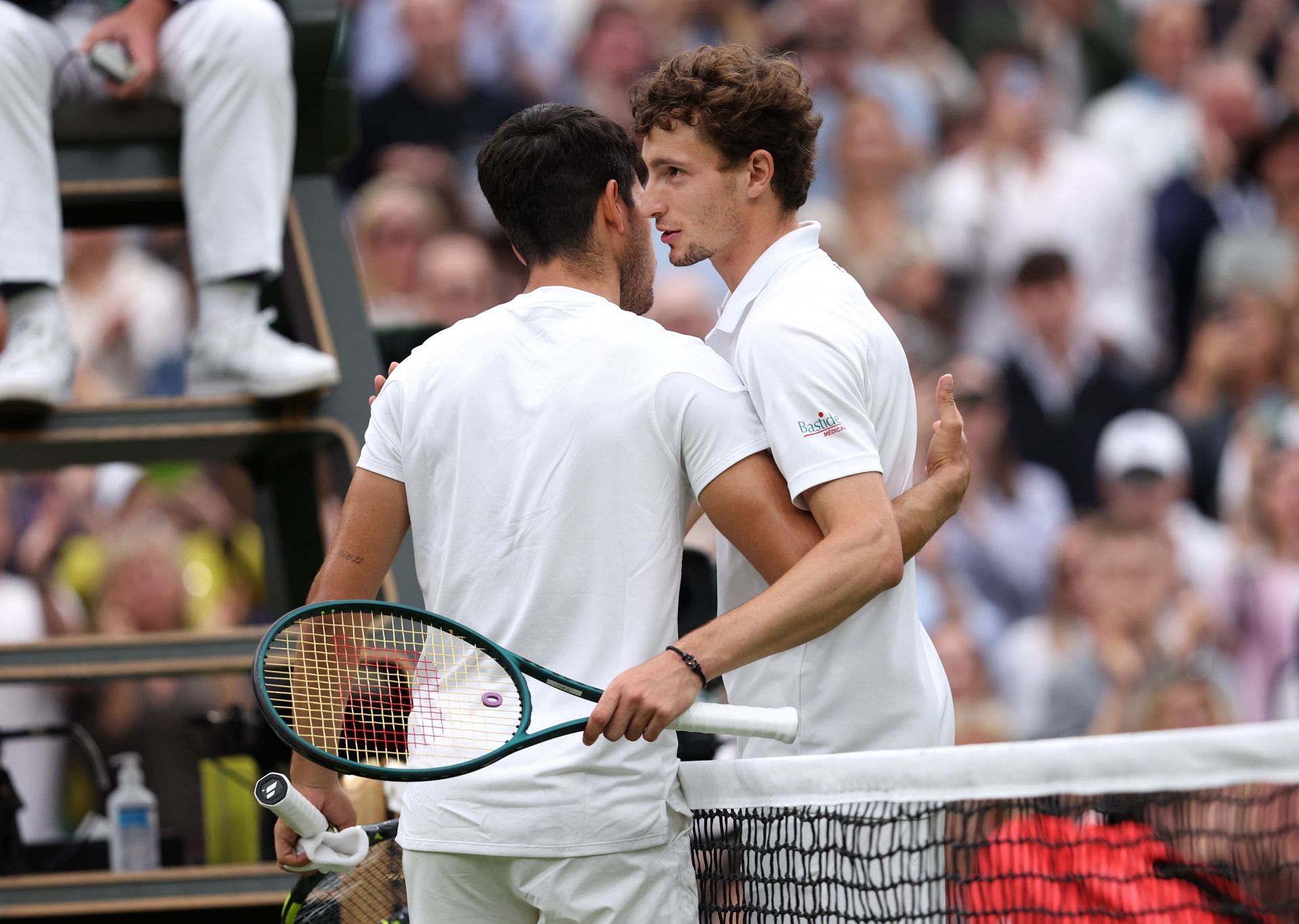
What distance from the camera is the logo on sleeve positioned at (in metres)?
2.18

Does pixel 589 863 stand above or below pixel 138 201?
below

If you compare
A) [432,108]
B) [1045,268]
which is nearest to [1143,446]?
[1045,268]

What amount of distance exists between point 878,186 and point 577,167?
4.79 meters

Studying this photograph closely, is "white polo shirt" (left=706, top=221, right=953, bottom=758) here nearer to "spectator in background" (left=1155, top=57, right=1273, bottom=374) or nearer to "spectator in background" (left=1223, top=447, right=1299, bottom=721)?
"spectator in background" (left=1223, top=447, right=1299, bottom=721)

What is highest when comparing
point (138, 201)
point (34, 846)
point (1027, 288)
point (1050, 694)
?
point (138, 201)

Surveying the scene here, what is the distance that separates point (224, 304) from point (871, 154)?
383 centimetres

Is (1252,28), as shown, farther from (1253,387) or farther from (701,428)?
(701,428)

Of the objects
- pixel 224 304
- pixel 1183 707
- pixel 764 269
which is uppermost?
pixel 764 269

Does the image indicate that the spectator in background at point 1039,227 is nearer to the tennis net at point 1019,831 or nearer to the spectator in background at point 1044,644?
the spectator in background at point 1044,644

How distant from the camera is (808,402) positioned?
87.0 inches

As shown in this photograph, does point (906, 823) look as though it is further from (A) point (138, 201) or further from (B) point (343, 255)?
(A) point (138, 201)

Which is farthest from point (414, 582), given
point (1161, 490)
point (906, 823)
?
point (1161, 490)

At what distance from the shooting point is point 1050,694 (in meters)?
6.05

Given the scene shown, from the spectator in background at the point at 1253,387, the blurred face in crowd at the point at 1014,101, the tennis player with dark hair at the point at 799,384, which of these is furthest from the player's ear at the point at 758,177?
the blurred face in crowd at the point at 1014,101
